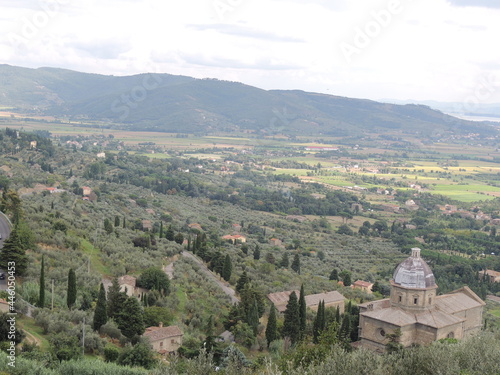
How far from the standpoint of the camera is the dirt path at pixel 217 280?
128 ft

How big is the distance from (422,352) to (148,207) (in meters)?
59.6

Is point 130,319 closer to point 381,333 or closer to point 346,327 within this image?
point 346,327

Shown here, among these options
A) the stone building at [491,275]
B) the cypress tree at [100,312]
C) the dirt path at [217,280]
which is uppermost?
the cypress tree at [100,312]

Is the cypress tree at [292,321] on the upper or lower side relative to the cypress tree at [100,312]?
lower

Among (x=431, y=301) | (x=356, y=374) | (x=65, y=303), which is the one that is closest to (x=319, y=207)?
(x=431, y=301)

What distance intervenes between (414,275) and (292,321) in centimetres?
707

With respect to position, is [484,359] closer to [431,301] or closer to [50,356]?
[431,301]

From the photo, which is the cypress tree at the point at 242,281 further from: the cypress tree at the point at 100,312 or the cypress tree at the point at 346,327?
the cypress tree at the point at 100,312

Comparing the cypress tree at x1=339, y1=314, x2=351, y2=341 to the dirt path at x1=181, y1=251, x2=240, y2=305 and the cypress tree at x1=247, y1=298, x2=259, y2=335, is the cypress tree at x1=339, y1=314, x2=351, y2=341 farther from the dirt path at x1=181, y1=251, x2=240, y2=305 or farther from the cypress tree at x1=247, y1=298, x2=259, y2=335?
the dirt path at x1=181, y1=251, x2=240, y2=305

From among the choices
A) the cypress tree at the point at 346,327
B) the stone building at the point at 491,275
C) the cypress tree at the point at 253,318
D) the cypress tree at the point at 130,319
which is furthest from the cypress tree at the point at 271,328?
the stone building at the point at 491,275

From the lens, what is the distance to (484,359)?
20.7 metres

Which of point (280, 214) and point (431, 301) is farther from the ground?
point (431, 301)

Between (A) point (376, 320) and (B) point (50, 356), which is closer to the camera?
(B) point (50, 356)

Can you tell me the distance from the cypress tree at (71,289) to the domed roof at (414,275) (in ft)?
54.9
